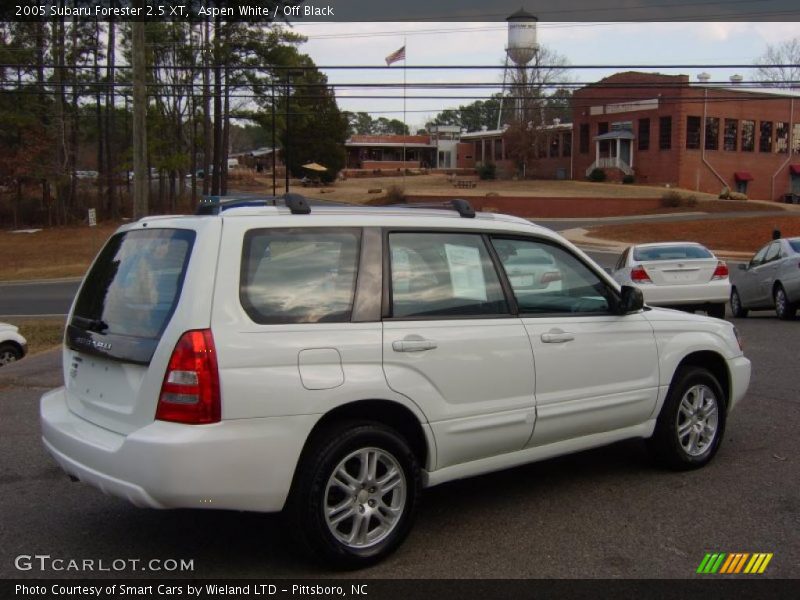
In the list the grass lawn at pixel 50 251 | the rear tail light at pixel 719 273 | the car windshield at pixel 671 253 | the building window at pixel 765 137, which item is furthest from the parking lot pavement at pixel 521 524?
the building window at pixel 765 137

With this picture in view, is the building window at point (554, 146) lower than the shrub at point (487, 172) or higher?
higher

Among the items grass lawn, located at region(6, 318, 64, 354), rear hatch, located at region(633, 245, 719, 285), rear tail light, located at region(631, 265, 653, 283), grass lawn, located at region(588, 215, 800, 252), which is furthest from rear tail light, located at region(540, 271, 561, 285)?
grass lawn, located at region(588, 215, 800, 252)

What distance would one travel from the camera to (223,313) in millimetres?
3906

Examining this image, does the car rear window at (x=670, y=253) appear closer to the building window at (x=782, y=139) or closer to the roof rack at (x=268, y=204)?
the roof rack at (x=268, y=204)

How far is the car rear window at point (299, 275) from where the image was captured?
13.4 feet

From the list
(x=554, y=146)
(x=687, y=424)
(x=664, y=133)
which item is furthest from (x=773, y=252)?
(x=554, y=146)

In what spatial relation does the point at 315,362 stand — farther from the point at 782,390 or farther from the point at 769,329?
the point at 769,329

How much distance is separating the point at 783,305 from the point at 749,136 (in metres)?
58.9

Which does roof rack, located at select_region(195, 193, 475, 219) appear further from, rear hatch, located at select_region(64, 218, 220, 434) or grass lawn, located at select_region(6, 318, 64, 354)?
grass lawn, located at select_region(6, 318, 64, 354)

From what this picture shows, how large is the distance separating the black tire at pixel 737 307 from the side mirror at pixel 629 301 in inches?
468

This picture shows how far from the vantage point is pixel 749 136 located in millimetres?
67500

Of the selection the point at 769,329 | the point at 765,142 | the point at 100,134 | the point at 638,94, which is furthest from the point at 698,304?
the point at 765,142

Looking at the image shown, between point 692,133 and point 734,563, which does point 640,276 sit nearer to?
point 734,563

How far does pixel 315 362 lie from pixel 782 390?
245 inches
